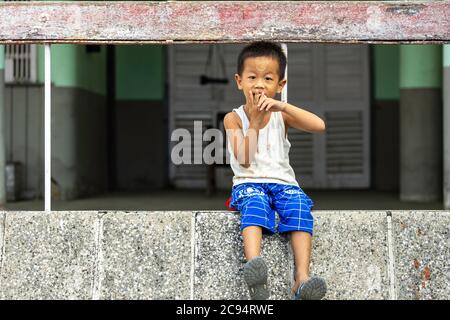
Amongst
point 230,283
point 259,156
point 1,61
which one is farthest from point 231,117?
point 1,61

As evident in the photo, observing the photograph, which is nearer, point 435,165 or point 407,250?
point 407,250

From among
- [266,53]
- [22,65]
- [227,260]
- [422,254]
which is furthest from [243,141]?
[22,65]

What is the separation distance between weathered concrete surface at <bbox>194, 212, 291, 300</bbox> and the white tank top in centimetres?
20

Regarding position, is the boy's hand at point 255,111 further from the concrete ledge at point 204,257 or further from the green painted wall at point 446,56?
the green painted wall at point 446,56

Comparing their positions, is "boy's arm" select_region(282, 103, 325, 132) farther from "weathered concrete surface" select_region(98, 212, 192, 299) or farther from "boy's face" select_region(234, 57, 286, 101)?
"weathered concrete surface" select_region(98, 212, 192, 299)

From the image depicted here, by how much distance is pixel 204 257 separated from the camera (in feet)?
10.2

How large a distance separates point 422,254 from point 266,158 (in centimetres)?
83

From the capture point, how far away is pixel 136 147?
27.1 ft

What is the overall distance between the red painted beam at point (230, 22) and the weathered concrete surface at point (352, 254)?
2.79ft

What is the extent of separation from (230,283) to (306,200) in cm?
51

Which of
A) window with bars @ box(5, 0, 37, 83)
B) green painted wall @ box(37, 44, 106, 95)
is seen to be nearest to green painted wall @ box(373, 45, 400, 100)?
green painted wall @ box(37, 44, 106, 95)

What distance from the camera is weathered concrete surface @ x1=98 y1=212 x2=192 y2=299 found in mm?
3098

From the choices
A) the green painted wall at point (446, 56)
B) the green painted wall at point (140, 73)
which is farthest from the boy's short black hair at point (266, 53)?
the green painted wall at point (140, 73)

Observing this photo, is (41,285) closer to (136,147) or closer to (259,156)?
(259,156)
